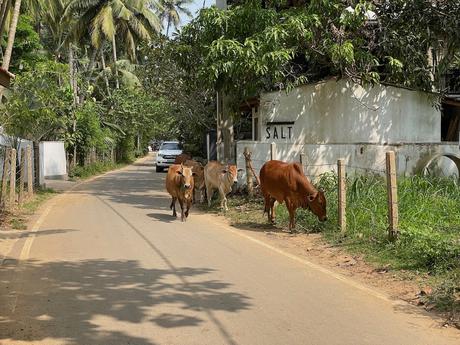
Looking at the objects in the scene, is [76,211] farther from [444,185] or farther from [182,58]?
[444,185]

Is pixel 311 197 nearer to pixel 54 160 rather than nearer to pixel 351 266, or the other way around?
pixel 351 266

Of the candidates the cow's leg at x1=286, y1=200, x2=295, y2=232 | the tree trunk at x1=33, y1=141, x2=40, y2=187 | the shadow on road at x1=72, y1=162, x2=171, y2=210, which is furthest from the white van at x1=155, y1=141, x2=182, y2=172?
the cow's leg at x1=286, y1=200, x2=295, y2=232

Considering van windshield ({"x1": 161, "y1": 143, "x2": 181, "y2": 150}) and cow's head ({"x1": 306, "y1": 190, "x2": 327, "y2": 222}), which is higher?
van windshield ({"x1": 161, "y1": 143, "x2": 181, "y2": 150})

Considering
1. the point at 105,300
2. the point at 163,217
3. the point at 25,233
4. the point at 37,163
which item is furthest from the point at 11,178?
the point at 105,300

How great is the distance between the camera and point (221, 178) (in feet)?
46.2

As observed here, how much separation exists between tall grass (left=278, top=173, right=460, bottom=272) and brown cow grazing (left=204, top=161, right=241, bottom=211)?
161 centimetres

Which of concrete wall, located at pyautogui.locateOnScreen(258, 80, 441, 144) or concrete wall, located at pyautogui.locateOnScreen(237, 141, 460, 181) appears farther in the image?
concrete wall, located at pyautogui.locateOnScreen(258, 80, 441, 144)

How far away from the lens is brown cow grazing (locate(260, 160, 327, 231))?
10.5m

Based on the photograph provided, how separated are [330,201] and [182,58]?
7.15 metres

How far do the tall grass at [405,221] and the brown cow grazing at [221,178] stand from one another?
1613mm

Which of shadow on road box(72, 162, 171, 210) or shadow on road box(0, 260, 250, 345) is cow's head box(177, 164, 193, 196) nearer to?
shadow on road box(72, 162, 171, 210)

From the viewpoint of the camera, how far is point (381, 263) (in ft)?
26.2

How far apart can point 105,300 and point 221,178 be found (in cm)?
808

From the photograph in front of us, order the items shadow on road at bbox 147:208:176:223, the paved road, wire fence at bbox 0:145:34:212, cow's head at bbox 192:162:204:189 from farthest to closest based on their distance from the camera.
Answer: cow's head at bbox 192:162:204:189
wire fence at bbox 0:145:34:212
shadow on road at bbox 147:208:176:223
the paved road
